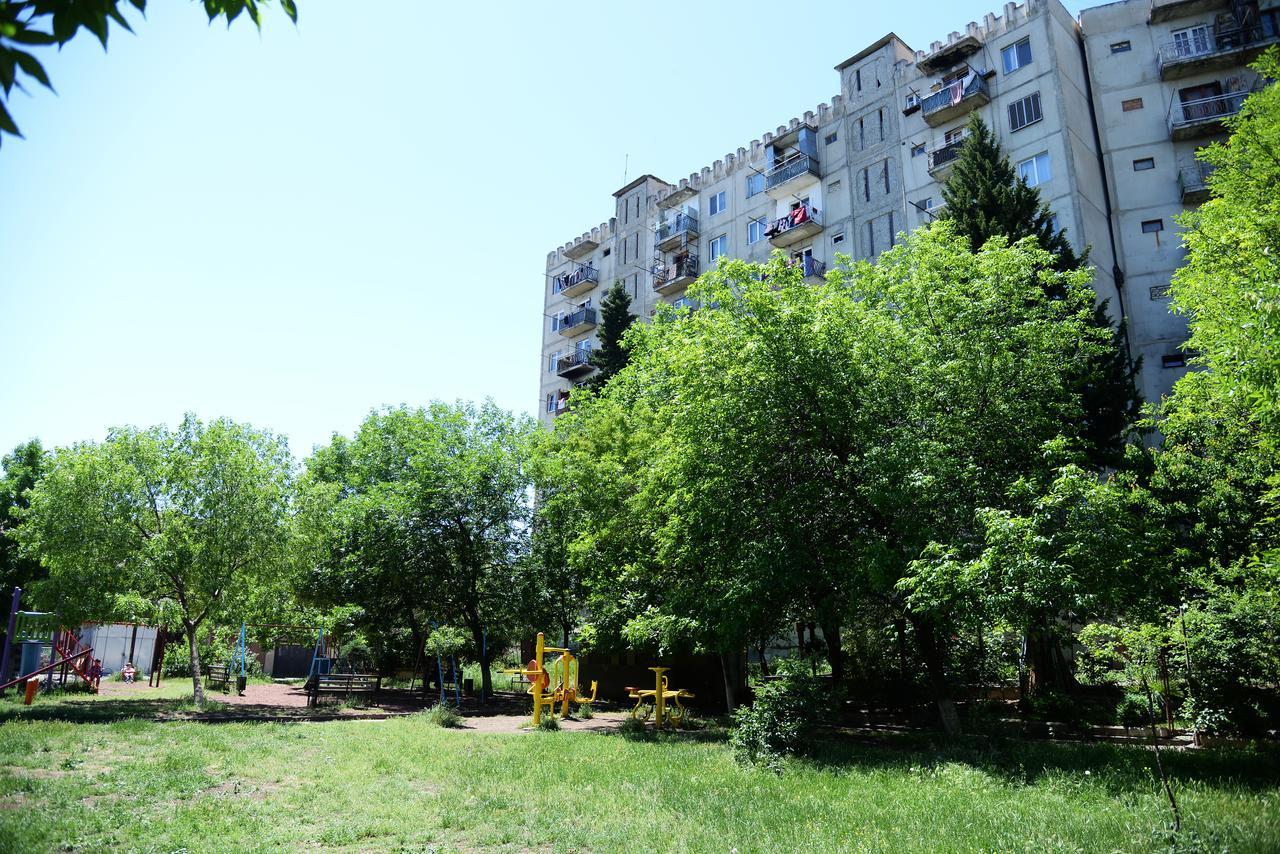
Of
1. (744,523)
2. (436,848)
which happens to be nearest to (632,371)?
(744,523)

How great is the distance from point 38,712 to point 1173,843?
23.4 meters

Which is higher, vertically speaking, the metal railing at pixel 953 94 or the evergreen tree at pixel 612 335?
the metal railing at pixel 953 94

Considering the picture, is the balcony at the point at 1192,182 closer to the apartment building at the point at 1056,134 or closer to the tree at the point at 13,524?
the apartment building at the point at 1056,134

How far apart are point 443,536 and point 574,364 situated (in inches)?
937

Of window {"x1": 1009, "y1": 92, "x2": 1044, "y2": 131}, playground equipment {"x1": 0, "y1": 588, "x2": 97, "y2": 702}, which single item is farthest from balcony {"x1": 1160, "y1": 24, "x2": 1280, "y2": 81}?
playground equipment {"x1": 0, "y1": 588, "x2": 97, "y2": 702}

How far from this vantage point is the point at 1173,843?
7.08m

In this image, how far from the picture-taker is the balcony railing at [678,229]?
4500cm

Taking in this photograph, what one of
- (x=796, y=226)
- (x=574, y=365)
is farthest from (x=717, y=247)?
(x=574, y=365)

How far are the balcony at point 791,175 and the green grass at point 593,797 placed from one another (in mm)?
31220

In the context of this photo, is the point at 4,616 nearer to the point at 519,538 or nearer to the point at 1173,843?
the point at 519,538

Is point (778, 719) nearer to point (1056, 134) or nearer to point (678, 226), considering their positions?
point (1056, 134)

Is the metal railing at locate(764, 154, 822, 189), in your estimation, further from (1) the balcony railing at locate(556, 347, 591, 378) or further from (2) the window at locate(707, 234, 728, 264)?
(1) the balcony railing at locate(556, 347, 591, 378)

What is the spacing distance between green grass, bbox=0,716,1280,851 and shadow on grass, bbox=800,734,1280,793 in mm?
56

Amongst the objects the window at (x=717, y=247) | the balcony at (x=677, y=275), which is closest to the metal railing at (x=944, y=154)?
the window at (x=717, y=247)
